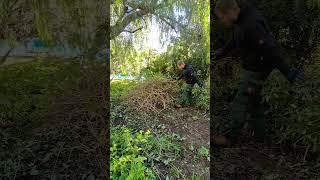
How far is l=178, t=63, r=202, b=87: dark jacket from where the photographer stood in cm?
246

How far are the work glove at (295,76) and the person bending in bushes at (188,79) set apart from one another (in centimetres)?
82

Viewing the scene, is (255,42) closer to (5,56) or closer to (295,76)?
(295,76)

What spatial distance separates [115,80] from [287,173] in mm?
1252

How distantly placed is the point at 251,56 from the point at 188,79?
74 centimetres

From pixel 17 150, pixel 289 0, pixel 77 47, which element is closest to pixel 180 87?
pixel 77 47

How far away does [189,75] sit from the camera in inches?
97.5

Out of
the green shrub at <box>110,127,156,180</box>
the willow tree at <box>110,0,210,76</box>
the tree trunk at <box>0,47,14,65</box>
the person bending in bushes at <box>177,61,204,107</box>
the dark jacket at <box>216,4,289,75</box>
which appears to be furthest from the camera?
the person bending in bushes at <box>177,61,204,107</box>

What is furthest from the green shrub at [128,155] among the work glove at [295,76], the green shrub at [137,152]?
the work glove at [295,76]

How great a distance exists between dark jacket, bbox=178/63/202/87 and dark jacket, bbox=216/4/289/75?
0.70m

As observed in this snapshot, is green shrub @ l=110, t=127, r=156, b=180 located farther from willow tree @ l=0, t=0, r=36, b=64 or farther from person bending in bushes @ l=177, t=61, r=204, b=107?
willow tree @ l=0, t=0, r=36, b=64

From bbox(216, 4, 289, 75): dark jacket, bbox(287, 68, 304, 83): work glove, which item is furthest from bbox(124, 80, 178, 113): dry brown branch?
bbox(287, 68, 304, 83): work glove

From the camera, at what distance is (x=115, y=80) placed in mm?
2271

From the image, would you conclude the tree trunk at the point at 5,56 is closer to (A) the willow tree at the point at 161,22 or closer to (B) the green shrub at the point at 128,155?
(A) the willow tree at the point at 161,22

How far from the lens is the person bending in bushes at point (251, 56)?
1.74 metres
